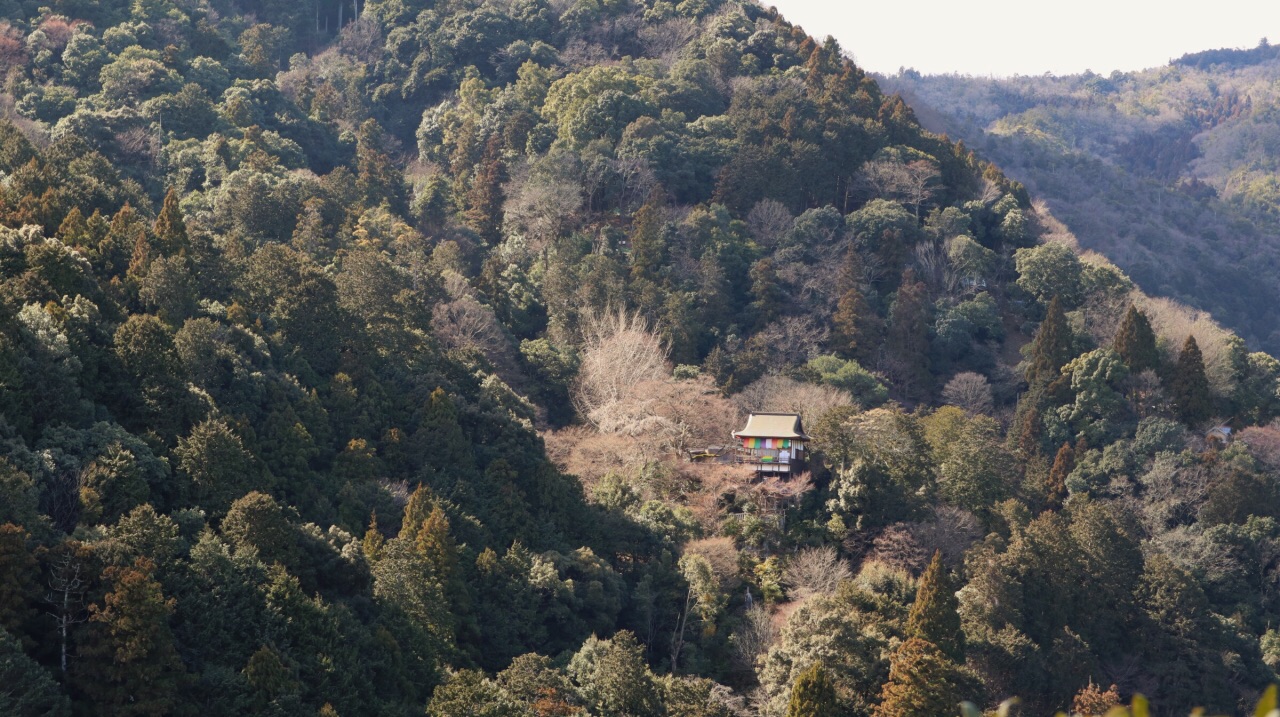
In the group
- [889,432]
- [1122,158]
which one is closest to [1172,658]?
[889,432]

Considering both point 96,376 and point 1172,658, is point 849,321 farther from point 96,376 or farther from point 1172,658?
point 96,376

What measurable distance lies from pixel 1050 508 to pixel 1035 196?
146ft

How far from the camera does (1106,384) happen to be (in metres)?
54.2

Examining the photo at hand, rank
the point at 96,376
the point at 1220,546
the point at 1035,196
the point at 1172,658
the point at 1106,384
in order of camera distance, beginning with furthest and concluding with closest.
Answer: the point at 1035,196, the point at 1106,384, the point at 1220,546, the point at 1172,658, the point at 96,376

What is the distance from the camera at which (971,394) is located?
56.0 m

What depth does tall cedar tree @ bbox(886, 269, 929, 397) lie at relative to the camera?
57594mm

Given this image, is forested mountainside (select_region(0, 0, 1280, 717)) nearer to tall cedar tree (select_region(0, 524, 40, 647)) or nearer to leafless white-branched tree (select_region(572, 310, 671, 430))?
tall cedar tree (select_region(0, 524, 40, 647))

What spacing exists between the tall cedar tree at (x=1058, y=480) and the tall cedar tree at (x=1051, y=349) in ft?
13.4

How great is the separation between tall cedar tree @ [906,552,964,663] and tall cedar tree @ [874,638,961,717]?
142cm

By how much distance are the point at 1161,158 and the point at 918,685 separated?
338ft

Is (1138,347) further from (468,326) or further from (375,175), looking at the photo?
(375,175)

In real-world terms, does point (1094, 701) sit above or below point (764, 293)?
below

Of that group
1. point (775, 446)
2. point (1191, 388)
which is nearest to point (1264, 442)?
point (1191, 388)

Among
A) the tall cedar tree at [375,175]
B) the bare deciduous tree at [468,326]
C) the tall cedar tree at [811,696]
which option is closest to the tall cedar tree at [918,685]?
the tall cedar tree at [811,696]
